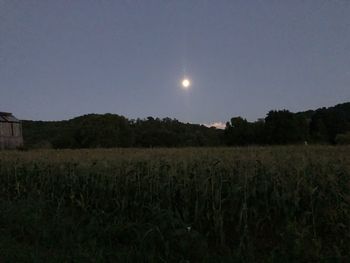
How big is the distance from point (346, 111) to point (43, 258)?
6076 cm

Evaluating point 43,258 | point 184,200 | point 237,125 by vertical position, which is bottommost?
point 43,258

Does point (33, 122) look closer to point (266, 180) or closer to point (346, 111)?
point (346, 111)

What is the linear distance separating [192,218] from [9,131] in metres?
45.2

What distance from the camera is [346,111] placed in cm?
5978

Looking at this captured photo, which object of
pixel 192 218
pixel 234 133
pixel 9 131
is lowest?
pixel 192 218

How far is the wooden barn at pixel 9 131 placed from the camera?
46.0m

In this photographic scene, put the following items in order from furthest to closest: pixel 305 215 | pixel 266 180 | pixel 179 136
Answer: pixel 179 136
pixel 266 180
pixel 305 215

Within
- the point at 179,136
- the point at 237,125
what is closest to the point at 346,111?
the point at 237,125

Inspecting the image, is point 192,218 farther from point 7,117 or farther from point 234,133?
point 7,117

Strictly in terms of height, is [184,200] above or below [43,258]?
above

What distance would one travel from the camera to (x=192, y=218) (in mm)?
6941

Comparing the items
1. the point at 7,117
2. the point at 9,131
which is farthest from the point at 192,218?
the point at 7,117

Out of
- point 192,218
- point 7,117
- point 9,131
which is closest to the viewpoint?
point 192,218

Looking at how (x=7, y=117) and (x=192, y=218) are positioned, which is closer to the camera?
(x=192, y=218)
